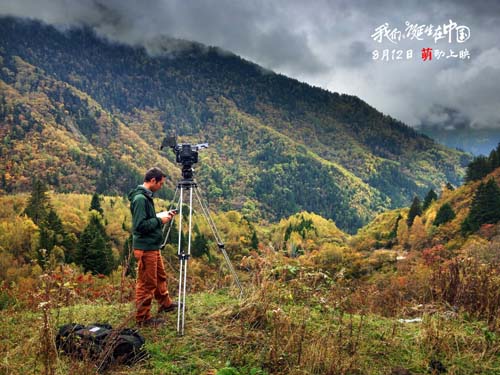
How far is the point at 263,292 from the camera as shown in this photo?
15.2 ft

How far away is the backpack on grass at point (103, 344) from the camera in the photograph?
137 inches

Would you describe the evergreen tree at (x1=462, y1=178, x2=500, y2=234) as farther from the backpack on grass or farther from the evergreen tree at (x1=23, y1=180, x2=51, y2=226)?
the evergreen tree at (x1=23, y1=180, x2=51, y2=226)

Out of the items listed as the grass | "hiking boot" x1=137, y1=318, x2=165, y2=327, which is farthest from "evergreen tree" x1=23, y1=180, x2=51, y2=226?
the grass

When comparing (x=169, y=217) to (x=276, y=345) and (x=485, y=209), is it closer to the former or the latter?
(x=276, y=345)

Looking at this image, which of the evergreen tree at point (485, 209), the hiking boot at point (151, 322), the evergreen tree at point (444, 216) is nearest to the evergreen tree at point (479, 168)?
the evergreen tree at point (444, 216)

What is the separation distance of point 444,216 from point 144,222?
48870mm

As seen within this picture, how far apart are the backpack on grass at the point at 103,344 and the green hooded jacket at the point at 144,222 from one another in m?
1.10

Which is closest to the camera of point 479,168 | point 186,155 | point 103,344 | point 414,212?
point 103,344

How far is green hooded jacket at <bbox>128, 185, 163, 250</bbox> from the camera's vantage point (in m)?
4.46

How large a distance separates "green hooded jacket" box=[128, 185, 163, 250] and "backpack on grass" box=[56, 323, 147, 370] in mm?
1102

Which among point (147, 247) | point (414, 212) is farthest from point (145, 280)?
point (414, 212)

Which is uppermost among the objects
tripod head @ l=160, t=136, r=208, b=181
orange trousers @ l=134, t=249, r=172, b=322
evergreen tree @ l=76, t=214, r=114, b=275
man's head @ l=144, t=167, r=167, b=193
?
tripod head @ l=160, t=136, r=208, b=181

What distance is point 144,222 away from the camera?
4434mm

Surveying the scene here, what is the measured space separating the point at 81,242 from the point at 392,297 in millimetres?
37252
